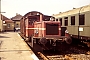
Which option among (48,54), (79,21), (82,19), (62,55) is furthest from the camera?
(79,21)

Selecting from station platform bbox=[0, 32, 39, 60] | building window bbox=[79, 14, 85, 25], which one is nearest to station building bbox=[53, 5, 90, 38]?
building window bbox=[79, 14, 85, 25]

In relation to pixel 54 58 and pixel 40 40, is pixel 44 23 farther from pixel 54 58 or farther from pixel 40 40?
pixel 54 58

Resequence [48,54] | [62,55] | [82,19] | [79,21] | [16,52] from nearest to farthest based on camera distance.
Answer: [16,52] < [62,55] < [48,54] < [82,19] < [79,21]

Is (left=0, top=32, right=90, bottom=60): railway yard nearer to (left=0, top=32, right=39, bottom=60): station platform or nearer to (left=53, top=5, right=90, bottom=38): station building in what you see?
(left=0, top=32, right=39, bottom=60): station platform

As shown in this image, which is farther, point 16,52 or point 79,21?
point 79,21

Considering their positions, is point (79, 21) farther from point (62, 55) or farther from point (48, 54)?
point (48, 54)

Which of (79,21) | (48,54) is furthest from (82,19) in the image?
(48,54)

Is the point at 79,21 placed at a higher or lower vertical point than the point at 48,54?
higher

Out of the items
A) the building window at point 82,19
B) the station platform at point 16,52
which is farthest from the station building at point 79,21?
the station platform at point 16,52

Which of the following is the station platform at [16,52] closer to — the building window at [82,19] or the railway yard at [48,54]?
the railway yard at [48,54]

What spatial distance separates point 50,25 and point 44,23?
1.48 feet

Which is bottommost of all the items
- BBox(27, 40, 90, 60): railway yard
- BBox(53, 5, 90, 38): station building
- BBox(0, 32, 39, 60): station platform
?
BBox(27, 40, 90, 60): railway yard

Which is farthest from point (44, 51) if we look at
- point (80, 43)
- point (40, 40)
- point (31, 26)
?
point (80, 43)

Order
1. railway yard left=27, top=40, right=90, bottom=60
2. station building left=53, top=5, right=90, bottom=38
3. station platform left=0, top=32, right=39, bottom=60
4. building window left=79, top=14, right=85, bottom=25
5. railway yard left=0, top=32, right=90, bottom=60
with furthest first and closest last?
building window left=79, top=14, right=85, bottom=25
station building left=53, top=5, right=90, bottom=38
railway yard left=27, top=40, right=90, bottom=60
railway yard left=0, top=32, right=90, bottom=60
station platform left=0, top=32, right=39, bottom=60
